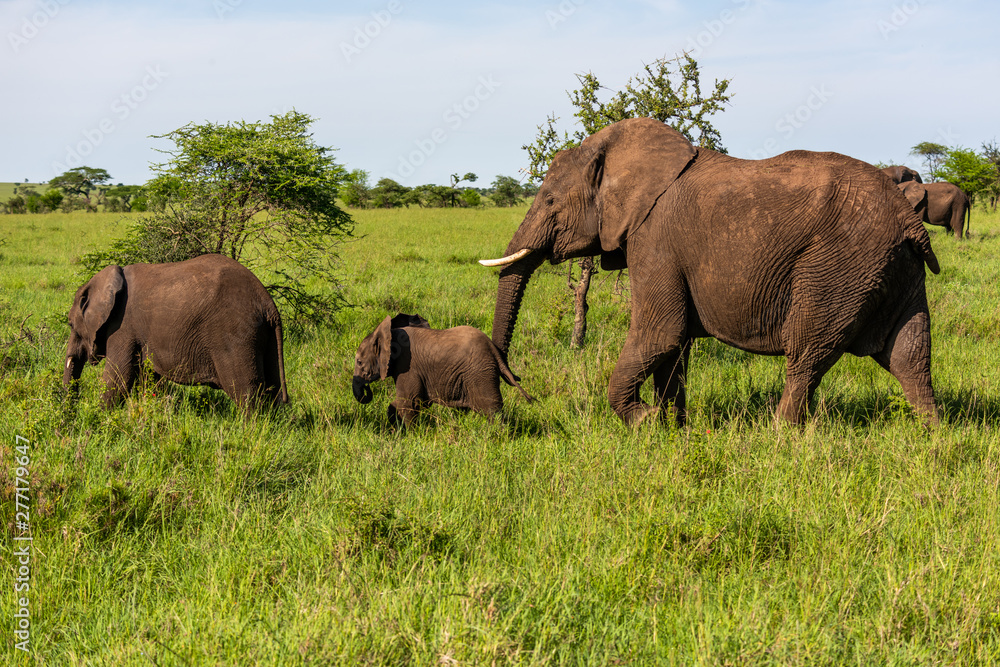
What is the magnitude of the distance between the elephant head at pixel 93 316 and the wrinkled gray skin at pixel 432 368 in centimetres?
184

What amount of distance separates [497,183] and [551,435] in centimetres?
5130

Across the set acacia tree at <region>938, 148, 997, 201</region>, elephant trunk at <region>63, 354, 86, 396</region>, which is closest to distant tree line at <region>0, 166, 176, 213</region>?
elephant trunk at <region>63, 354, 86, 396</region>

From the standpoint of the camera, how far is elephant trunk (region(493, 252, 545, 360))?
18.9 feet

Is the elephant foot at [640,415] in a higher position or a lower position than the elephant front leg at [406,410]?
higher

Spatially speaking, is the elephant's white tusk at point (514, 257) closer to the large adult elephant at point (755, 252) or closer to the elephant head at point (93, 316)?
the large adult elephant at point (755, 252)

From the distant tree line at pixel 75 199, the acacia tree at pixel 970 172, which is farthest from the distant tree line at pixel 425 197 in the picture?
the acacia tree at pixel 970 172

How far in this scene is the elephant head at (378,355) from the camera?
5.96m

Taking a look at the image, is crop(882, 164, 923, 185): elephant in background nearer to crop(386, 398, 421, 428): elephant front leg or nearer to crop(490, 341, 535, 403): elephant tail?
crop(490, 341, 535, 403): elephant tail

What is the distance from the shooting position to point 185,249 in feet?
27.1

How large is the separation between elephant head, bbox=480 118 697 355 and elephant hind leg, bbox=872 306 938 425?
5.78 feet

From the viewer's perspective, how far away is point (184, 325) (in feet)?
17.9

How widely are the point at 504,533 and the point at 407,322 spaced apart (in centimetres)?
284

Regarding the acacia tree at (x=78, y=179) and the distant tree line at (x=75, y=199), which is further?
the acacia tree at (x=78, y=179)

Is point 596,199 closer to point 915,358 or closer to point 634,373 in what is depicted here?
point 634,373
